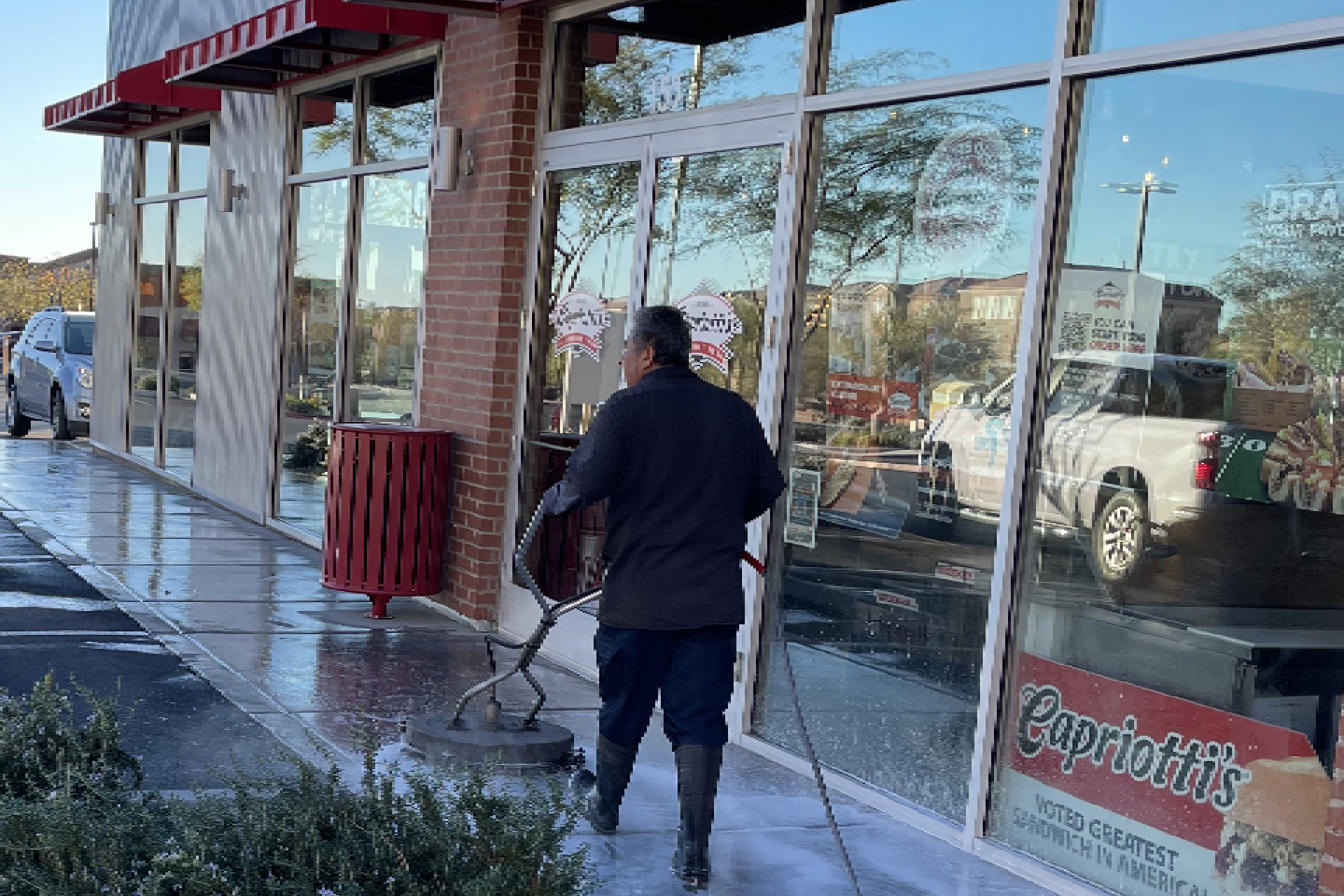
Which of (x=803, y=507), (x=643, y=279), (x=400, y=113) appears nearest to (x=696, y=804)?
(x=803, y=507)

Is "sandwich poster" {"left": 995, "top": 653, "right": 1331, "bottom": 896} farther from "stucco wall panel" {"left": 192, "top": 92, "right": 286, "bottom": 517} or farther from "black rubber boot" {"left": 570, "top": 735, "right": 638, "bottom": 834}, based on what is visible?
"stucco wall panel" {"left": 192, "top": 92, "right": 286, "bottom": 517}

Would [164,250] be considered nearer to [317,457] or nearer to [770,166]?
[317,457]

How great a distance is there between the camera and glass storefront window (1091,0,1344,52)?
4.51 meters

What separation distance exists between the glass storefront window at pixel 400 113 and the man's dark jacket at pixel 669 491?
5.50 meters

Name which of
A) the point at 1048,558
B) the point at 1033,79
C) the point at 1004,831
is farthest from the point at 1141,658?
the point at 1033,79

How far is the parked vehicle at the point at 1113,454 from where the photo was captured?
184 inches

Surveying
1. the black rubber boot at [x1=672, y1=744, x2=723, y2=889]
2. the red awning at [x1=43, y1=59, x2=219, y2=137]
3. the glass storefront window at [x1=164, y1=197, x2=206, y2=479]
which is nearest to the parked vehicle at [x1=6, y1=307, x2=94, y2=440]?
the red awning at [x1=43, y1=59, x2=219, y2=137]

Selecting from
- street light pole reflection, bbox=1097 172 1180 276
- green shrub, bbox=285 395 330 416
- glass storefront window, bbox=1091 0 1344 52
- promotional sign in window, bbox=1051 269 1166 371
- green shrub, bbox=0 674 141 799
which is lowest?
green shrub, bbox=0 674 141 799

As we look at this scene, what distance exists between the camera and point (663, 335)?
5059mm

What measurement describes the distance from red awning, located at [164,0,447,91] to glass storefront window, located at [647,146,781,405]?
2595 mm

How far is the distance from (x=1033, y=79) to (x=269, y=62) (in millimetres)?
7651

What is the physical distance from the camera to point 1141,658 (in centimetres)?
488

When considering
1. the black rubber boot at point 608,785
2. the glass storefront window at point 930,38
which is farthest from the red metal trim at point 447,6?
the black rubber boot at point 608,785

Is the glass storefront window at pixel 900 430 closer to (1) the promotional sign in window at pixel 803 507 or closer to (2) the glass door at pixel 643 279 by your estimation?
(1) the promotional sign in window at pixel 803 507
